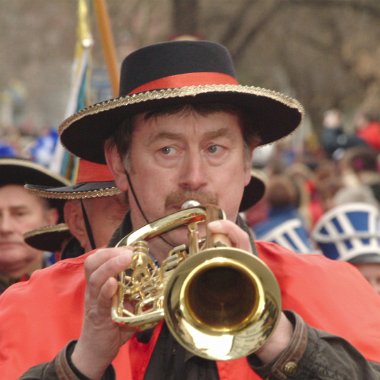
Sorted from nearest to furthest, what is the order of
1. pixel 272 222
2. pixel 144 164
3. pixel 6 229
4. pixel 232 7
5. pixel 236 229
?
pixel 236 229 < pixel 144 164 < pixel 6 229 < pixel 272 222 < pixel 232 7

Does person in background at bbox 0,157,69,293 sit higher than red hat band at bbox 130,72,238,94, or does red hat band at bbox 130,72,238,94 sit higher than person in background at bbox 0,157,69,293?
red hat band at bbox 130,72,238,94

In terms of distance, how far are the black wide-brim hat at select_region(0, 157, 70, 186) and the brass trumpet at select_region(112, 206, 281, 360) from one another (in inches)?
112

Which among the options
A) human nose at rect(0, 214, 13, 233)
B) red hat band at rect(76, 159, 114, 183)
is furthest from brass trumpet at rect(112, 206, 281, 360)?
human nose at rect(0, 214, 13, 233)

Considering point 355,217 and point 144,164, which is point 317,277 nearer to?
point 144,164

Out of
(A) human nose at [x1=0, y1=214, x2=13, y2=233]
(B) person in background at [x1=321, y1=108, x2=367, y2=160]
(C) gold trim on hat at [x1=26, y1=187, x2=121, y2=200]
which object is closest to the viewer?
(C) gold trim on hat at [x1=26, y1=187, x2=121, y2=200]

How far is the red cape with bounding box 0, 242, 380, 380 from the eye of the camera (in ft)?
11.8

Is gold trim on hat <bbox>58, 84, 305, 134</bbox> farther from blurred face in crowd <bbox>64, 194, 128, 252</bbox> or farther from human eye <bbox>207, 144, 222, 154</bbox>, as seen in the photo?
blurred face in crowd <bbox>64, 194, 128, 252</bbox>

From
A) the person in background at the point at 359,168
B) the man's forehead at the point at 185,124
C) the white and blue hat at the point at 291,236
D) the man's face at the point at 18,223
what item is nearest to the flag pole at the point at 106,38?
the man's face at the point at 18,223

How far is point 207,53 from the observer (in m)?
3.81

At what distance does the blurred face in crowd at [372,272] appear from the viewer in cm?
598

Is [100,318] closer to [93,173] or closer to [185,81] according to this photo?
[185,81]

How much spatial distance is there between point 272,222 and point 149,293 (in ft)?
19.0

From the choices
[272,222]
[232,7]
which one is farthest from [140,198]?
[232,7]

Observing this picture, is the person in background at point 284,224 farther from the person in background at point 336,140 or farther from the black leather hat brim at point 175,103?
the person in background at point 336,140
